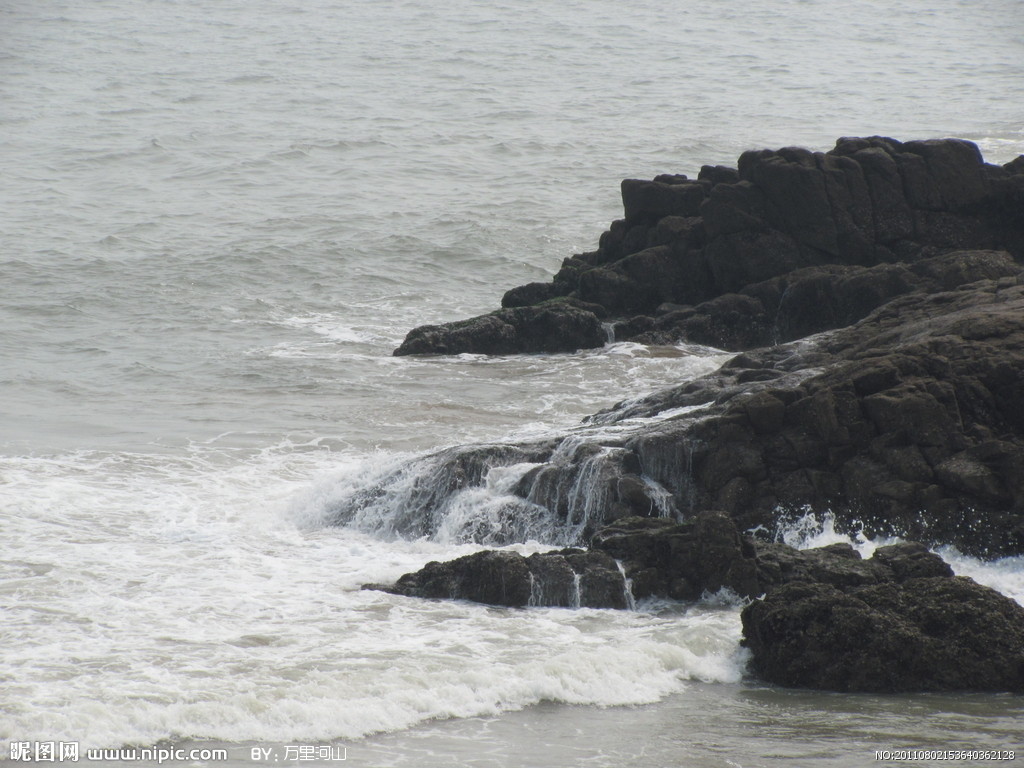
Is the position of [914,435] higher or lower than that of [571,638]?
higher

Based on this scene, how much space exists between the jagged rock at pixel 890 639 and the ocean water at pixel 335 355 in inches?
8.8

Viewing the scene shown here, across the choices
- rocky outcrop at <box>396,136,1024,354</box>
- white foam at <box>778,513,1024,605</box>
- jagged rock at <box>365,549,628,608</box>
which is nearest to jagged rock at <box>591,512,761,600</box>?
jagged rock at <box>365,549,628,608</box>

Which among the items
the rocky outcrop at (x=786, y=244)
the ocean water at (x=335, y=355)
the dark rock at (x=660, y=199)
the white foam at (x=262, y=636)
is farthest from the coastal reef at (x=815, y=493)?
the dark rock at (x=660, y=199)

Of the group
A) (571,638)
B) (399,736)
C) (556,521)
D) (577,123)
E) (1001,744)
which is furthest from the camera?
(577,123)

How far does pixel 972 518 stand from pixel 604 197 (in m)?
24.1

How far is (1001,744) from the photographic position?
8484 mm

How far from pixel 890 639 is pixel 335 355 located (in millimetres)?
13687

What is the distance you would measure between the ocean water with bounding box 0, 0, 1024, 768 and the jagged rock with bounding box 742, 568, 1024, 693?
224 mm

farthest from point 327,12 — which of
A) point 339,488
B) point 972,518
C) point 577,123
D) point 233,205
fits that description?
point 972,518

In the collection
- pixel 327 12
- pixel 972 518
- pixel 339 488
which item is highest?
pixel 327 12

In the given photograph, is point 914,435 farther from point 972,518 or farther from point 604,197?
point 604,197

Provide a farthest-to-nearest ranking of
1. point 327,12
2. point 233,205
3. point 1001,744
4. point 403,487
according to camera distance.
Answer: point 327,12
point 233,205
point 403,487
point 1001,744

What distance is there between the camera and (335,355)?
22.0 metres

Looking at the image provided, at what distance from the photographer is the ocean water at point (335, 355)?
30.7 feet
